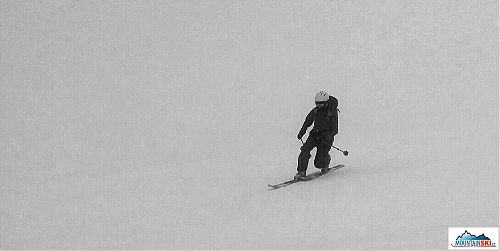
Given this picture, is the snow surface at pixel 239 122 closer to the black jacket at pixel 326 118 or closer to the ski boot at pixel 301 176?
the ski boot at pixel 301 176

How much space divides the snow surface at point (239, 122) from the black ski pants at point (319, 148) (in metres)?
0.65

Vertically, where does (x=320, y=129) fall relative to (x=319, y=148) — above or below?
above

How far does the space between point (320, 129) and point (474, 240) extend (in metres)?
4.54

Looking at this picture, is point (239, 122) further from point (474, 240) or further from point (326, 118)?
point (474, 240)

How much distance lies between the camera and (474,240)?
7477 mm

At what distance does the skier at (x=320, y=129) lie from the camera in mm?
11320

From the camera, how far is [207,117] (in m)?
36.4

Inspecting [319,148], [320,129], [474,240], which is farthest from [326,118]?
[474,240]

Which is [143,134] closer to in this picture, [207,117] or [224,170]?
[207,117]

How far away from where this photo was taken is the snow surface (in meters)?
9.20

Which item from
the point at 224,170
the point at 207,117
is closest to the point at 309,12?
the point at 207,117

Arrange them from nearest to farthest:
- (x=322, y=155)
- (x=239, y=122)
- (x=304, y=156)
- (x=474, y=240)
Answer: (x=474, y=240) < (x=304, y=156) < (x=322, y=155) < (x=239, y=122)

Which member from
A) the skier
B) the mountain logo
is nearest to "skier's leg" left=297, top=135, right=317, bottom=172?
the skier

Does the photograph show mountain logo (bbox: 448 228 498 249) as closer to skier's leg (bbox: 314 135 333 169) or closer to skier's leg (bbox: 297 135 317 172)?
skier's leg (bbox: 297 135 317 172)
